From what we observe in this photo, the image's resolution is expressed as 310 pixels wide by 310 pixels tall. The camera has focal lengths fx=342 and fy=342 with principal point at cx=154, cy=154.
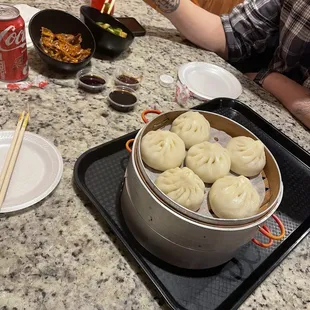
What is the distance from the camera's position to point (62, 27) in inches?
44.7

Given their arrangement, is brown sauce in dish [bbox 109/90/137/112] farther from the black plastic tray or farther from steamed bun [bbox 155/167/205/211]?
steamed bun [bbox 155/167/205/211]

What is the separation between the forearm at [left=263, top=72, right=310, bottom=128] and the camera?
119 centimetres

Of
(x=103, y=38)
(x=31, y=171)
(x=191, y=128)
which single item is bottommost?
(x=31, y=171)

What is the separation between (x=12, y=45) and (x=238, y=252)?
75 cm

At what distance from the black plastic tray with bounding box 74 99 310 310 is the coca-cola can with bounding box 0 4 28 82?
0.34 meters

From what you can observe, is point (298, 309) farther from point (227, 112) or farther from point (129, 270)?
point (227, 112)

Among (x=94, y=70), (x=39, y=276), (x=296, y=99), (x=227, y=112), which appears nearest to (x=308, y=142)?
(x=296, y=99)

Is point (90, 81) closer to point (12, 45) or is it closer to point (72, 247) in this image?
point (12, 45)

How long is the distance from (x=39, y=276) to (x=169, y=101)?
685 millimetres

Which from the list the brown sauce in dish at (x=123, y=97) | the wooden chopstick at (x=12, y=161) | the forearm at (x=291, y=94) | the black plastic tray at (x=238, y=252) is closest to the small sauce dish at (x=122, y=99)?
the brown sauce in dish at (x=123, y=97)

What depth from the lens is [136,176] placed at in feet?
2.02

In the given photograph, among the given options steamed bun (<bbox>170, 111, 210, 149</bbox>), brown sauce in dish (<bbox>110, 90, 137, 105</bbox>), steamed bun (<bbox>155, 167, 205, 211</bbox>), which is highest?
steamed bun (<bbox>170, 111, 210, 149</bbox>)

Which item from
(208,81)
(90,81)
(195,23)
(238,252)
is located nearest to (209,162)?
(238,252)

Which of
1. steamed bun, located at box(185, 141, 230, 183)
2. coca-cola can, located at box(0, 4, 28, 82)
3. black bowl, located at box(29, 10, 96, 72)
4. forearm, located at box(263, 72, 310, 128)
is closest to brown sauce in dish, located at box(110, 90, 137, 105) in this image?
black bowl, located at box(29, 10, 96, 72)
